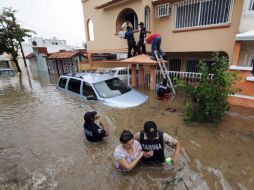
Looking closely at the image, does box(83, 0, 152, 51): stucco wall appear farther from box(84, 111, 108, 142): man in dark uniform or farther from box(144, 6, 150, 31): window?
box(84, 111, 108, 142): man in dark uniform

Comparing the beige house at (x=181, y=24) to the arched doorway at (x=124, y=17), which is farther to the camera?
the arched doorway at (x=124, y=17)

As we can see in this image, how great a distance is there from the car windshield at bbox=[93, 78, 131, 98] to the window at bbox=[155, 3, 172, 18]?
5.10 meters

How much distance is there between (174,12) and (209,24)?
205 cm

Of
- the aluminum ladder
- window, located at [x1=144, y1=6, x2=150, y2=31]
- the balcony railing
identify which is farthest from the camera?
window, located at [x1=144, y1=6, x2=150, y2=31]

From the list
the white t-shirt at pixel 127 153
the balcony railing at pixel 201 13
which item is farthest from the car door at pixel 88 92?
the balcony railing at pixel 201 13

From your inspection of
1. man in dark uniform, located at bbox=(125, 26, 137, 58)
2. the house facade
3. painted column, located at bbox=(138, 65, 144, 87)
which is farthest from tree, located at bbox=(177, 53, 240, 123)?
man in dark uniform, located at bbox=(125, 26, 137, 58)

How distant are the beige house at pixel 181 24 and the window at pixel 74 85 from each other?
4903mm

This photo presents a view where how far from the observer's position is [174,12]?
8.84 meters

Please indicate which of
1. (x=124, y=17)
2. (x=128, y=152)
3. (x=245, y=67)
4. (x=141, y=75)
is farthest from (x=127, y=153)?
(x=124, y=17)

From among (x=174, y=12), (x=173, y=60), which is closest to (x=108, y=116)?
(x=174, y=12)

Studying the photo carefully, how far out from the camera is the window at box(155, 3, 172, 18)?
8.72 meters

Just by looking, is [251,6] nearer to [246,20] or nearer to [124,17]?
[246,20]

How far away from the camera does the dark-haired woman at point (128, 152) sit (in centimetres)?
255

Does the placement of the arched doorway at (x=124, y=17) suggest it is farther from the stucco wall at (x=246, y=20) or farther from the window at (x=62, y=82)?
the stucco wall at (x=246, y=20)
